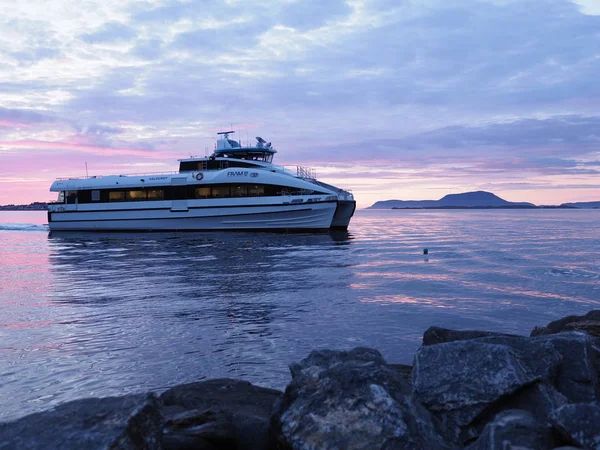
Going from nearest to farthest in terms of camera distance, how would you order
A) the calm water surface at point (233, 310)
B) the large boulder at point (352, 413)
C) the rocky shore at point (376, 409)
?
the rocky shore at point (376, 409), the large boulder at point (352, 413), the calm water surface at point (233, 310)

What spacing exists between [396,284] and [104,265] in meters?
12.0

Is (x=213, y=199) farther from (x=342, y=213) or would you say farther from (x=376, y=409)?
(x=376, y=409)

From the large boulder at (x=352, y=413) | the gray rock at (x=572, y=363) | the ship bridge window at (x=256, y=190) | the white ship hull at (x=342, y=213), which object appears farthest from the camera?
the white ship hull at (x=342, y=213)

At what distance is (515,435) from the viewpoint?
3.12m

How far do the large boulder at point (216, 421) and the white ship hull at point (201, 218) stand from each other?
100ft

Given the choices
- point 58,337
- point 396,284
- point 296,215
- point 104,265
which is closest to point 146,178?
point 296,215

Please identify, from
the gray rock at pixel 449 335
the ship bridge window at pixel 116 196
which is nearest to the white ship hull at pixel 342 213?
the ship bridge window at pixel 116 196

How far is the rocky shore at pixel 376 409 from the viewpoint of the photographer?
10.2 feet

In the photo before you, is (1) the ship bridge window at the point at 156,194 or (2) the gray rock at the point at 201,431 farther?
(1) the ship bridge window at the point at 156,194

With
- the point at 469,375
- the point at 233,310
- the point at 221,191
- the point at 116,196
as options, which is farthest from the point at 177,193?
the point at 469,375

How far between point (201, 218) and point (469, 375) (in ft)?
116

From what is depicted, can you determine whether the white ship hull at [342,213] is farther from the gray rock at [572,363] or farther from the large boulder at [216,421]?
the large boulder at [216,421]

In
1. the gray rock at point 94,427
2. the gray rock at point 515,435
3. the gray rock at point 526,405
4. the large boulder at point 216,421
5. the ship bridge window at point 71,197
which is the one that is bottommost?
the large boulder at point 216,421

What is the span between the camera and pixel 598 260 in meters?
20.7
